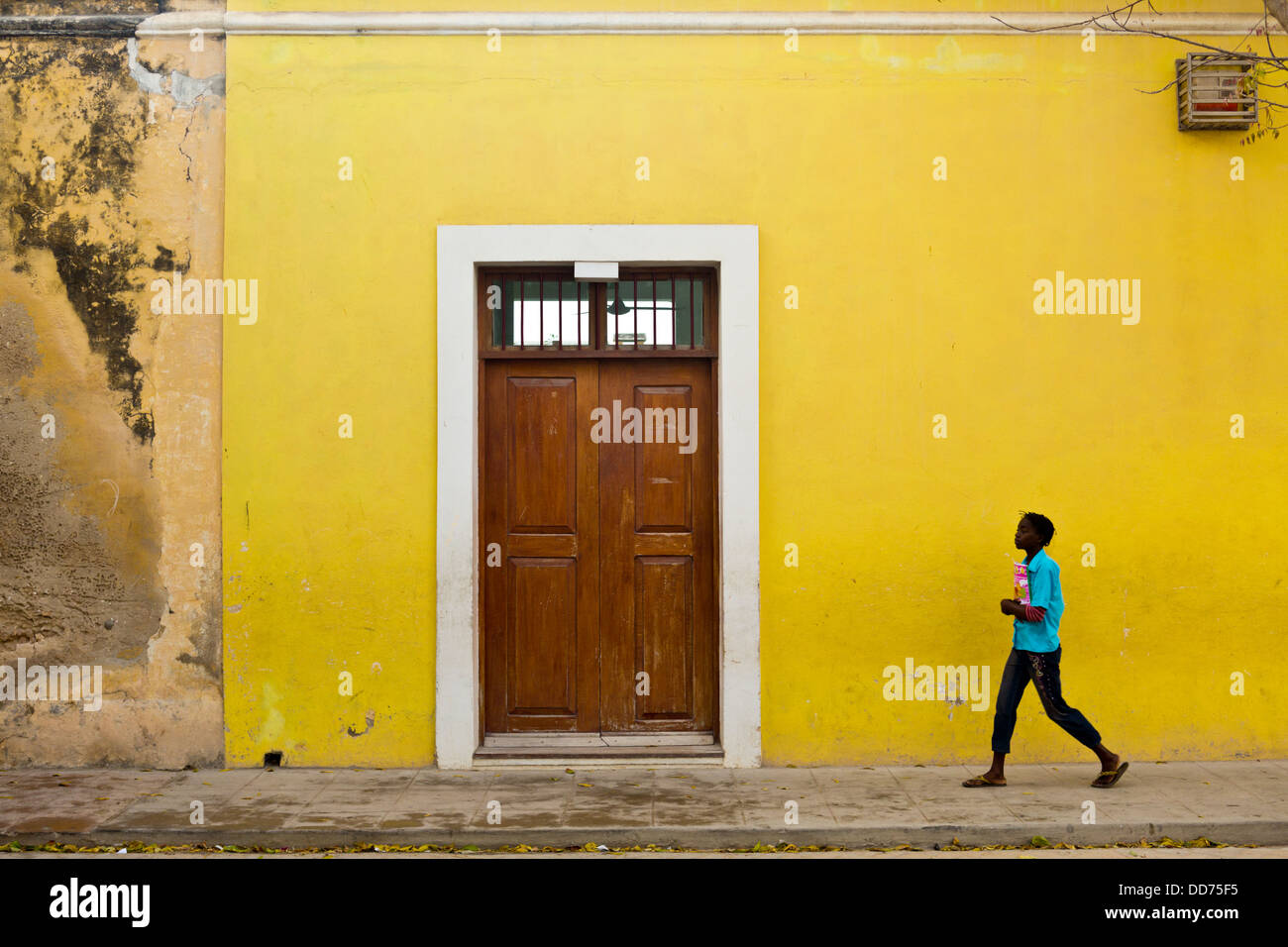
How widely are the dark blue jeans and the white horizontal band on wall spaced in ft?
13.4

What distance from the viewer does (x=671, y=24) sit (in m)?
7.26

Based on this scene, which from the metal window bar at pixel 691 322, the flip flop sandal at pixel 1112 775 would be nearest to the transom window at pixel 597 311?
the metal window bar at pixel 691 322

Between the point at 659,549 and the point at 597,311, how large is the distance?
1.64 metres

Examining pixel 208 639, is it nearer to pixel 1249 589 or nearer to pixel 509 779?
pixel 509 779

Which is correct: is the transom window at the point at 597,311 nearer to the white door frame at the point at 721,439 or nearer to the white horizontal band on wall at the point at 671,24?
the white door frame at the point at 721,439

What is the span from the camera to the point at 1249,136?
23.9 feet

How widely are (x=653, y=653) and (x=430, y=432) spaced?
207 centimetres

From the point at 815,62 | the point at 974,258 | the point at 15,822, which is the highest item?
the point at 815,62

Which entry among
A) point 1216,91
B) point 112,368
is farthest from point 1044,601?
point 112,368

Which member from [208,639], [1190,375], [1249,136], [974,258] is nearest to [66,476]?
[208,639]

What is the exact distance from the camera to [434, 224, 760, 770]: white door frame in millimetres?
7145

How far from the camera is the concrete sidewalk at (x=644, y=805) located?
5.81 meters

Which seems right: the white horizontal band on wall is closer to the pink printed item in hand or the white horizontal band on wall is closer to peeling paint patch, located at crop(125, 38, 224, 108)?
peeling paint patch, located at crop(125, 38, 224, 108)

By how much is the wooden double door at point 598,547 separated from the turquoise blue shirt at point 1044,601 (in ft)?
6.69
